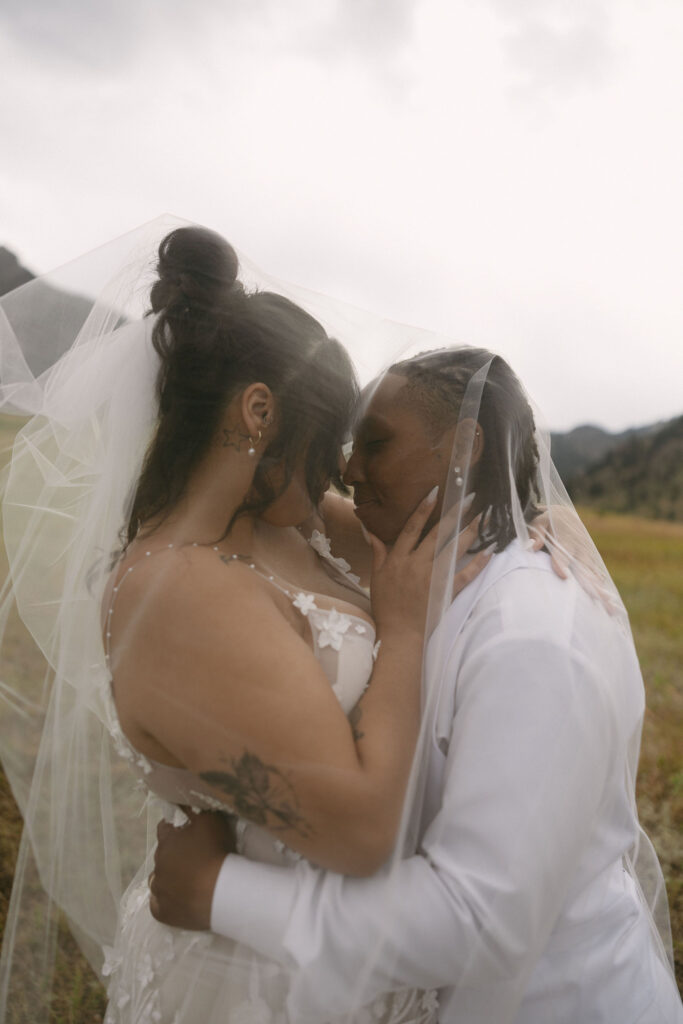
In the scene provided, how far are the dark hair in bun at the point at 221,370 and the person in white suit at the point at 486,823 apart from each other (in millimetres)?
226

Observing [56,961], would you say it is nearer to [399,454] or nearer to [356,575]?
[356,575]

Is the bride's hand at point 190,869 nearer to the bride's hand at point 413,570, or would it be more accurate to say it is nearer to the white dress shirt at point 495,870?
the white dress shirt at point 495,870

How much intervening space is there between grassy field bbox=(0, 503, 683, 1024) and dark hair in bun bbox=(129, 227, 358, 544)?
5.23 feet

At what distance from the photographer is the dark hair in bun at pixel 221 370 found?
5.88ft

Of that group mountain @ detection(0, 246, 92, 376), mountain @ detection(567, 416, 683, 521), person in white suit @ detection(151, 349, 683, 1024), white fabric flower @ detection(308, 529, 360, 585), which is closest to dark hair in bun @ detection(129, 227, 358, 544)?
person in white suit @ detection(151, 349, 683, 1024)

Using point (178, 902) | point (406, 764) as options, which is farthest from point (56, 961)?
point (406, 764)

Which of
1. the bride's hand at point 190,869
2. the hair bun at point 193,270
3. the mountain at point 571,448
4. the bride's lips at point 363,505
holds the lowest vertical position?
the bride's hand at point 190,869

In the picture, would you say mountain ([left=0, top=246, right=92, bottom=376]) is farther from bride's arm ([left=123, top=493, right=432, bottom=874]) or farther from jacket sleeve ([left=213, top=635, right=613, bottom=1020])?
jacket sleeve ([left=213, top=635, right=613, bottom=1020])

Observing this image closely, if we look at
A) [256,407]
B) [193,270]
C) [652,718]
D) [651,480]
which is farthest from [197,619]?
[651,480]

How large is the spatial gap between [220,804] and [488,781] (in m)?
0.61

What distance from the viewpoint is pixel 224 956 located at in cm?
178

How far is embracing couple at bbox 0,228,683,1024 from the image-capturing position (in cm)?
151

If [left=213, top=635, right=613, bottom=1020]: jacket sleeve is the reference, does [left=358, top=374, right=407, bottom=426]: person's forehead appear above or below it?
above

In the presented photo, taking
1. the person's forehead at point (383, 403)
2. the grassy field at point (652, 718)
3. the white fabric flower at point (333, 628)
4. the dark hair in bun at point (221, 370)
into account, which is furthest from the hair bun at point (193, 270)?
the grassy field at point (652, 718)
